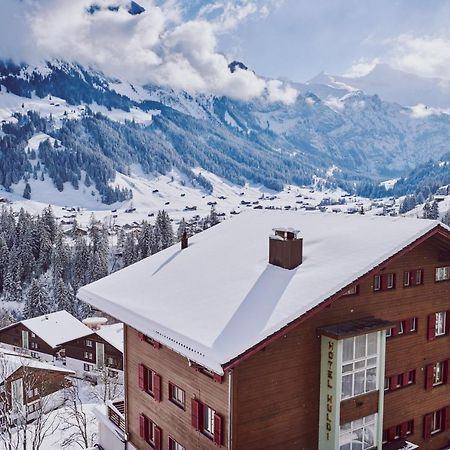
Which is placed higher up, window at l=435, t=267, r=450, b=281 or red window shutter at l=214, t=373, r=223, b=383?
window at l=435, t=267, r=450, b=281

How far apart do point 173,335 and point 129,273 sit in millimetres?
8562

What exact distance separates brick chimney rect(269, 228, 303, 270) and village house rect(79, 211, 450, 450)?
0.16 ft

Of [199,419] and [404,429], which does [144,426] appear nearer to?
[199,419]

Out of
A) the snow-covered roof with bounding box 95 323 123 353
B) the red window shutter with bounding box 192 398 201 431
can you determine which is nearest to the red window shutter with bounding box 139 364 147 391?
the red window shutter with bounding box 192 398 201 431

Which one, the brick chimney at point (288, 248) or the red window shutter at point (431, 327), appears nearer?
the brick chimney at point (288, 248)

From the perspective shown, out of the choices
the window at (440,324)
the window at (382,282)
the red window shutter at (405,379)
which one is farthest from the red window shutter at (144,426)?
the window at (440,324)

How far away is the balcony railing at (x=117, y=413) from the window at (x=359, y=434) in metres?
11.2

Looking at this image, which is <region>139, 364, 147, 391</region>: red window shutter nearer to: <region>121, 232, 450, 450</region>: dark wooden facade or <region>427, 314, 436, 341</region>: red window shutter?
<region>121, 232, 450, 450</region>: dark wooden facade

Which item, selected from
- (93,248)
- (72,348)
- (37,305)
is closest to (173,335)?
(72,348)

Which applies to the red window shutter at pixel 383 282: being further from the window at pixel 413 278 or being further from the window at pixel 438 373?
the window at pixel 438 373

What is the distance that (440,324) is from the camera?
22.8m

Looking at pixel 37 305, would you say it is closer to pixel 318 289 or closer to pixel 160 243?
pixel 160 243

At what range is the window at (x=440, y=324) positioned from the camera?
22.6 m

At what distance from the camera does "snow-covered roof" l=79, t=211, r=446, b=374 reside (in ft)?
50.0
